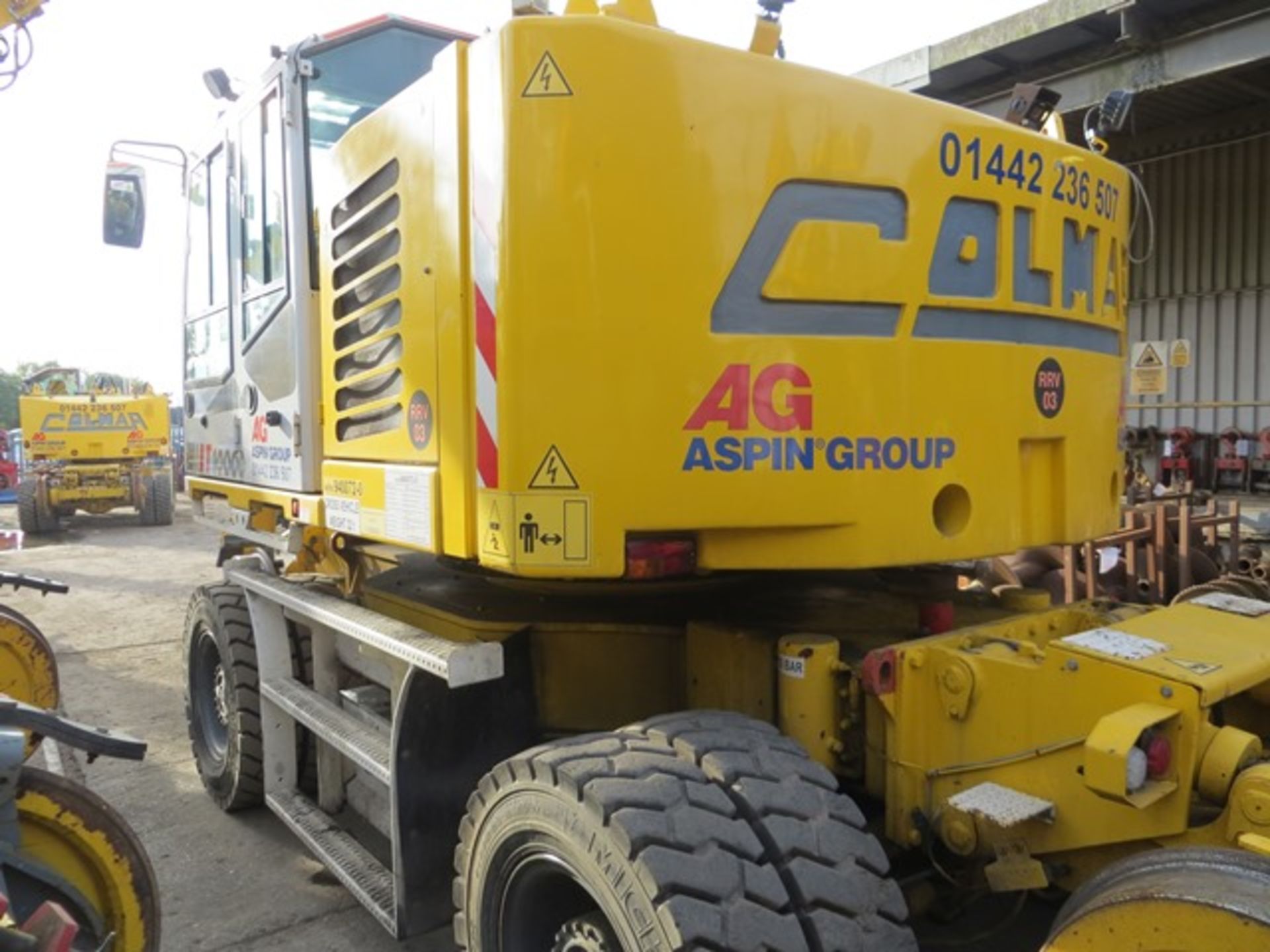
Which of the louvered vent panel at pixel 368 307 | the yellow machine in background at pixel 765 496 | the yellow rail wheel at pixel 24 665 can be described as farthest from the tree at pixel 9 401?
the yellow machine in background at pixel 765 496

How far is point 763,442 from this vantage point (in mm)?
2375

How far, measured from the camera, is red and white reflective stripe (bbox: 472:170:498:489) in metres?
2.41

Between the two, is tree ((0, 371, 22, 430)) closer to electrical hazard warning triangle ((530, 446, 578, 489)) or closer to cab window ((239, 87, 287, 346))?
cab window ((239, 87, 287, 346))

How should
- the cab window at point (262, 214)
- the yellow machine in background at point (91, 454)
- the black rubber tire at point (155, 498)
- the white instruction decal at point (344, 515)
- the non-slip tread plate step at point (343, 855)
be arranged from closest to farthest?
the non-slip tread plate step at point (343, 855) < the white instruction decal at point (344, 515) < the cab window at point (262, 214) < the yellow machine in background at point (91, 454) < the black rubber tire at point (155, 498)

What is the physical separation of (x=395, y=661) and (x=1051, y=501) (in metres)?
2.00

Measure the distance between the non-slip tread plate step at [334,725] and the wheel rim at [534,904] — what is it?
0.73 meters

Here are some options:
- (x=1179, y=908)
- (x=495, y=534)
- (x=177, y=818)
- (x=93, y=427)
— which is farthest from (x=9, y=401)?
(x=1179, y=908)

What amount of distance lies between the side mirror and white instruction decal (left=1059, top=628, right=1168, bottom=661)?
4.59 m

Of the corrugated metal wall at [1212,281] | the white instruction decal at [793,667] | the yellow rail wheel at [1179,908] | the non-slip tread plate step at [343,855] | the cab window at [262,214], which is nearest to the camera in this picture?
the yellow rail wheel at [1179,908]

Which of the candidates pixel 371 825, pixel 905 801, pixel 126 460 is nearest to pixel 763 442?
pixel 905 801

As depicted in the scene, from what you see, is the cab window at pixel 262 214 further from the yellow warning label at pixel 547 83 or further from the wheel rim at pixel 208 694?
the yellow warning label at pixel 547 83

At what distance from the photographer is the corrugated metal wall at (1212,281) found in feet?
43.7

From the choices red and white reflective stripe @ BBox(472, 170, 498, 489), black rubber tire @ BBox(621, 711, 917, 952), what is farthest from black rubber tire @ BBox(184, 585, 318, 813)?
black rubber tire @ BBox(621, 711, 917, 952)

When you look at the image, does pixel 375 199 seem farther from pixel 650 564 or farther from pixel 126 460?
pixel 126 460
